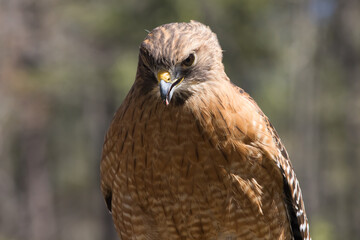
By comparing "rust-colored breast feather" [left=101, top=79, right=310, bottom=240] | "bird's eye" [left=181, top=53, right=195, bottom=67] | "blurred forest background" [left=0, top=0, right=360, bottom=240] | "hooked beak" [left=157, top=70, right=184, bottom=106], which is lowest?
"blurred forest background" [left=0, top=0, right=360, bottom=240]

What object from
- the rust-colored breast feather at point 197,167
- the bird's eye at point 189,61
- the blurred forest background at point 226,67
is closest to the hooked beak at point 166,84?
the bird's eye at point 189,61

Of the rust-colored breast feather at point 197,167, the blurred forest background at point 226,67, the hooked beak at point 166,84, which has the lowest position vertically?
the blurred forest background at point 226,67

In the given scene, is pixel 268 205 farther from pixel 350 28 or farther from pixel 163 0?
pixel 350 28

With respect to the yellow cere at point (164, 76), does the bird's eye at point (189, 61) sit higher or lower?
higher

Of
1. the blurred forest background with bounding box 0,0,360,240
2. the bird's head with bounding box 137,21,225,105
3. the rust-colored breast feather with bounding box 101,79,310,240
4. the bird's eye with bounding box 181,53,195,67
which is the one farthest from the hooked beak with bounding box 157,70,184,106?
the blurred forest background with bounding box 0,0,360,240

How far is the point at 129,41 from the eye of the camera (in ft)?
44.5

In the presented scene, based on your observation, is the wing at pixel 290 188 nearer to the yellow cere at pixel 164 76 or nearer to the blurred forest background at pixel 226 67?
the yellow cere at pixel 164 76

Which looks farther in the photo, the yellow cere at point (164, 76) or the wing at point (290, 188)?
the wing at point (290, 188)

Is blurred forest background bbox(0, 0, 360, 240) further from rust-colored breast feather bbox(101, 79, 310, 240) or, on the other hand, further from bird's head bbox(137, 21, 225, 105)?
bird's head bbox(137, 21, 225, 105)

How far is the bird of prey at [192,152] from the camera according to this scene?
3.17 meters

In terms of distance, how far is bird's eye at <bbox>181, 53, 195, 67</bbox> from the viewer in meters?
3.05

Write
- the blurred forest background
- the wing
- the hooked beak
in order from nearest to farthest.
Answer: the hooked beak → the wing → the blurred forest background

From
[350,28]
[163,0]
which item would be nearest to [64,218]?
[350,28]

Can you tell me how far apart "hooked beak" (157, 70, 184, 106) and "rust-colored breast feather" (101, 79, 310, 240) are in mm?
262
